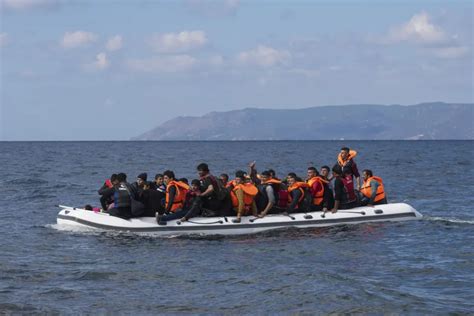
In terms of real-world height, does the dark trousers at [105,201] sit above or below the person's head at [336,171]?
below

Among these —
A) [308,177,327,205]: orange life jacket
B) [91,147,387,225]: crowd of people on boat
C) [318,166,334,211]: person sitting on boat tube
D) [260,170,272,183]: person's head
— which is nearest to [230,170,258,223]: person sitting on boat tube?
[91,147,387,225]: crowd of people on boat

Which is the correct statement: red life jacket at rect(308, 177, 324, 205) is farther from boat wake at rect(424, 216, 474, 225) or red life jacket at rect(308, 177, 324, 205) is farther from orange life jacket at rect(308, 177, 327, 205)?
boat wake at rect(424, 216, 474, 225)

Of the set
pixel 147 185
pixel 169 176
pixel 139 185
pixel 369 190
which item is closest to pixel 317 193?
pixel 369 190

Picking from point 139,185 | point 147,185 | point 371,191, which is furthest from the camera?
point 371,191

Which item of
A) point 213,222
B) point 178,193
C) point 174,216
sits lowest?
point 213,222

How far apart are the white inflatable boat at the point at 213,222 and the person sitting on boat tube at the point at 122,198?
0.17 meters

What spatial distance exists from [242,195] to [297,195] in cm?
154

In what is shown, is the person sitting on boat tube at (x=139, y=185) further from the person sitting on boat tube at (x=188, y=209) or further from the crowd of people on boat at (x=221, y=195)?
the person sitting on boat tube at (x=188, y=209)

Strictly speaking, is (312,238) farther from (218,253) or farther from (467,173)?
(467,173)

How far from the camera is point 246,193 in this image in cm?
1864

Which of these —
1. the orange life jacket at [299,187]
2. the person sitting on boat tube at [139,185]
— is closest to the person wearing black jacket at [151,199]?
the person sitting on boat tube at [139,185]

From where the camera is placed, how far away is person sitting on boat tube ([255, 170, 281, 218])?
1909cm

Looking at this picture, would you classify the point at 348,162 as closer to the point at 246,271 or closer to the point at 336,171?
the point at 336,171

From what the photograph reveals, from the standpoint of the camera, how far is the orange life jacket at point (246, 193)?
18.6 metres
